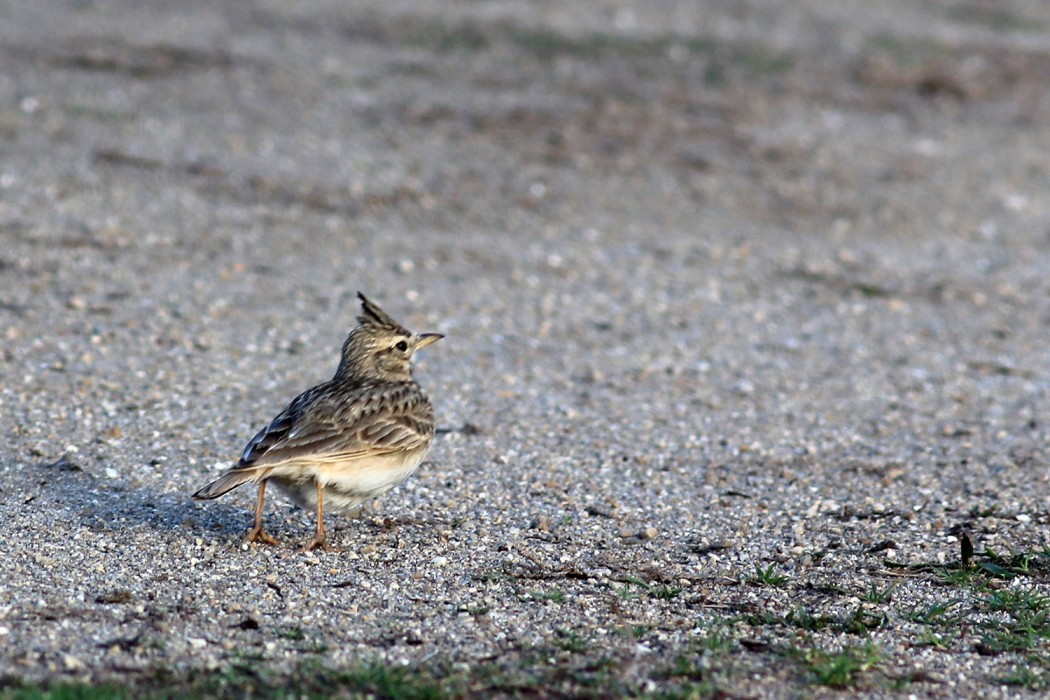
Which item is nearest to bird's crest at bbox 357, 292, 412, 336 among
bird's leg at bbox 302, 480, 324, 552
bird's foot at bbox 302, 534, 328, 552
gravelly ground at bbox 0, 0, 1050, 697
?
gravelly ground at bbox 0, 0, 1050, 697

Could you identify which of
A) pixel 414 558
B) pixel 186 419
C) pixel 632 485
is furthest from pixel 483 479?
pixel 186 419

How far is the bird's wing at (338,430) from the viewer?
22.4 ft

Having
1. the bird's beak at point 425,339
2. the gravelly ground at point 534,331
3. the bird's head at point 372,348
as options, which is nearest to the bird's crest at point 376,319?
the bird's head at point 372,348

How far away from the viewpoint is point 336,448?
697 centimetres

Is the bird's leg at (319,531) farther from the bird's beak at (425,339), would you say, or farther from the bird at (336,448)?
the bird's beak at (425,339)

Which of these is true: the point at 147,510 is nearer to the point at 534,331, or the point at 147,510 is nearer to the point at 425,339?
the point at 425,339

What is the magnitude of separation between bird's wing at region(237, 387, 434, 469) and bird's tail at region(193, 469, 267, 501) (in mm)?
40

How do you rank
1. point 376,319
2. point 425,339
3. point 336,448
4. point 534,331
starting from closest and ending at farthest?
point 336,448 < point 376,319 < point 425,339 < point 534,331

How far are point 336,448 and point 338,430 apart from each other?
131mm

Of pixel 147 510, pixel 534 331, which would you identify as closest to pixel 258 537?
pixel 147 510

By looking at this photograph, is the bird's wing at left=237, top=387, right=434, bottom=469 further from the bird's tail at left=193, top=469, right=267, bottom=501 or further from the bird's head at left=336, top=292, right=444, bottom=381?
the bird's head at left=336, top=292, right=444, bottom=381

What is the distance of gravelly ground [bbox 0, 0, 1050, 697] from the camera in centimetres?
629

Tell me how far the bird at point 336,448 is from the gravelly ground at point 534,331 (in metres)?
0.31

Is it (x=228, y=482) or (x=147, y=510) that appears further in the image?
(x=147, y=510)
